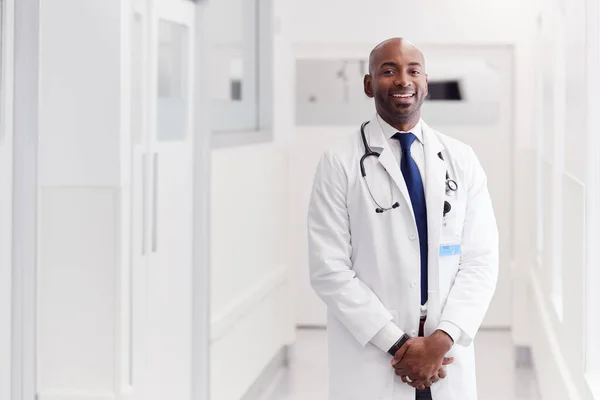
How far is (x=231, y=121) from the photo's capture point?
5582 mm

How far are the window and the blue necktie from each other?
7.54ft

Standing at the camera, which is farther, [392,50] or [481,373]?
[481,373]

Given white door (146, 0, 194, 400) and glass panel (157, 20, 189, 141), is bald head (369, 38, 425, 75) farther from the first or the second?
glass panel (157, 20, 189, 141)

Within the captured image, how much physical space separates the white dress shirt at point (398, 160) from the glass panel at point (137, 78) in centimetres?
126

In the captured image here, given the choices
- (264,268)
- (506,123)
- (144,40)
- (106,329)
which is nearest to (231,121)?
(264,268)

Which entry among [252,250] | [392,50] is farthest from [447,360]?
[252,250]

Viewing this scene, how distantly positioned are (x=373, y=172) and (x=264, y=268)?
3.45 metres

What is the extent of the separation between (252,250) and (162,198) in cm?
172

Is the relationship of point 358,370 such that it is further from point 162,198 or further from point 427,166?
point 162,198

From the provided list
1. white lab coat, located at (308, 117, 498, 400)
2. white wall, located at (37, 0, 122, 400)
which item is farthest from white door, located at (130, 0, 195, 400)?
white lab coat, located at (308, 117, 498, 400)

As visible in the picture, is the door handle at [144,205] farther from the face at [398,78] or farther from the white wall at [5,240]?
the face at [398,78]

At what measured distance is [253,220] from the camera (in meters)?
5.61

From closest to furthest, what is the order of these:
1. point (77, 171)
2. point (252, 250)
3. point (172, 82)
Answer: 1. point (77, 171)
2. point (172, 82)
3. point (252, 250)

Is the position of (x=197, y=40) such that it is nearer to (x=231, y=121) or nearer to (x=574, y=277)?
(x=231, y=121)
